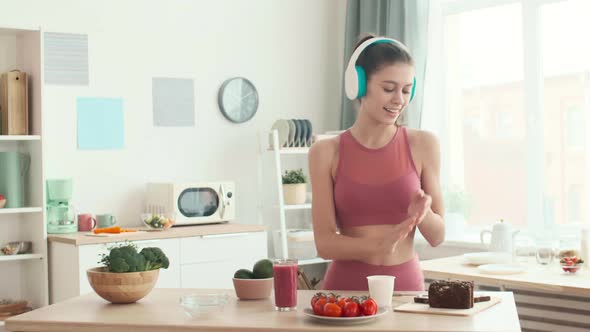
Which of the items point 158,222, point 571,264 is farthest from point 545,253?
point 158,222

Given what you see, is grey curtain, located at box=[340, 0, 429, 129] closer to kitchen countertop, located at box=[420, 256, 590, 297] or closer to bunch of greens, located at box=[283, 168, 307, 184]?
bunch of greens, located at box=[283, 168, 307, 184]

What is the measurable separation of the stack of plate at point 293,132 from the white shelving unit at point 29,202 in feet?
4.78

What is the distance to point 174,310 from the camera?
2.30 metres

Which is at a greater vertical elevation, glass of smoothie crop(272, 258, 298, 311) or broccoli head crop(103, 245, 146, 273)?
broccoli head crop(103, 245, 146, 273)

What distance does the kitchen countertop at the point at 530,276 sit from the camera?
10.6ft

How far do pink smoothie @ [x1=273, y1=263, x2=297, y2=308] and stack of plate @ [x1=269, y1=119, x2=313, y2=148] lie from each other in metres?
2.85

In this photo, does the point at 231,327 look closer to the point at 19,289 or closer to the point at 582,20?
the point at 19,289

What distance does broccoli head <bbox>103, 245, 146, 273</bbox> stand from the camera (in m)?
2.40

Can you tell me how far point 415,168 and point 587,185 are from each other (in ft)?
7.82

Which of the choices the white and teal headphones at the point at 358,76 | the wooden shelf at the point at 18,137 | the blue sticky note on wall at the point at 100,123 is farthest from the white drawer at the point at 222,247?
the white and teal headphones at the point at 358,76

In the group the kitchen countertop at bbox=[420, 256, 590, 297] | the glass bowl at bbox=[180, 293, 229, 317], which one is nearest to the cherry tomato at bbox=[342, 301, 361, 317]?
the glass bowl at bbox=[180, 293, 229, 317]

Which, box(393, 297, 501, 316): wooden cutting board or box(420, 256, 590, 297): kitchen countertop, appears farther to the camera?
box(420, 256, 590, 297): kitchen countertop

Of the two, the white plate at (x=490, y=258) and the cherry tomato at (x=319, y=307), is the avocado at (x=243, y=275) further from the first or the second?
the white plate at (x=490, y=258)

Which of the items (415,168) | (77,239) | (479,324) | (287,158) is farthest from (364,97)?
(287,158)
